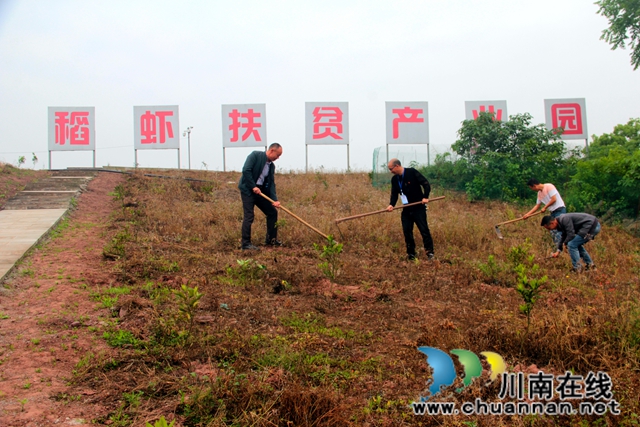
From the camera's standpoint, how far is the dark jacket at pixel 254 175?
7.60 metres

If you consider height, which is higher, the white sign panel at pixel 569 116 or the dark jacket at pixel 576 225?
the white sign panel at pixel 569 116

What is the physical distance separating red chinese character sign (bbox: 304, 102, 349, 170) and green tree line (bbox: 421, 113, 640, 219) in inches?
129

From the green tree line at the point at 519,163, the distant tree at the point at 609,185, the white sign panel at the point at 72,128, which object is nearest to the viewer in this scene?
the distant tree at the point at 609,185

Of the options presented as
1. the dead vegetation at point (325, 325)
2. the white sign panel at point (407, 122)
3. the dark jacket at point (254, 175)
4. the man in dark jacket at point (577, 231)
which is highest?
the white sign panel at point (407, 122)

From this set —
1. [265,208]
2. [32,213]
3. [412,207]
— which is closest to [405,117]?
[412,207]

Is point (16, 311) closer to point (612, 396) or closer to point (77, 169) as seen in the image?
point (612, 396)

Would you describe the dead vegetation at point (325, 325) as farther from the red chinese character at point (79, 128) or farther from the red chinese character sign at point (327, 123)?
the red chinese character at point (79, 128)

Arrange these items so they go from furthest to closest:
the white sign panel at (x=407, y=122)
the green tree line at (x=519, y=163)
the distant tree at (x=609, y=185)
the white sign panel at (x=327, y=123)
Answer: the white sign panel at (x=327, y=123), the white sign panel at (x=407, y=122), the green tree line at (x=519, y=163), the distant tree at (x=609, y=185)

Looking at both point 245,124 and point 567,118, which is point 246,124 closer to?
point 245,124

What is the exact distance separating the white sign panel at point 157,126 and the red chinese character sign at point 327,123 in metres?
4.44

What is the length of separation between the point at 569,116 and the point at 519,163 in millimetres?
3985

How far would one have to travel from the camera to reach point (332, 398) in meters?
2.88

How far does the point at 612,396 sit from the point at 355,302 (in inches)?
103

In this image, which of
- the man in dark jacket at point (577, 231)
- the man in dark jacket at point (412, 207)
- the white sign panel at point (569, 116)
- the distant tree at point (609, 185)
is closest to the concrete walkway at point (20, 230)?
the man in dark jacket at point (412, 207)
